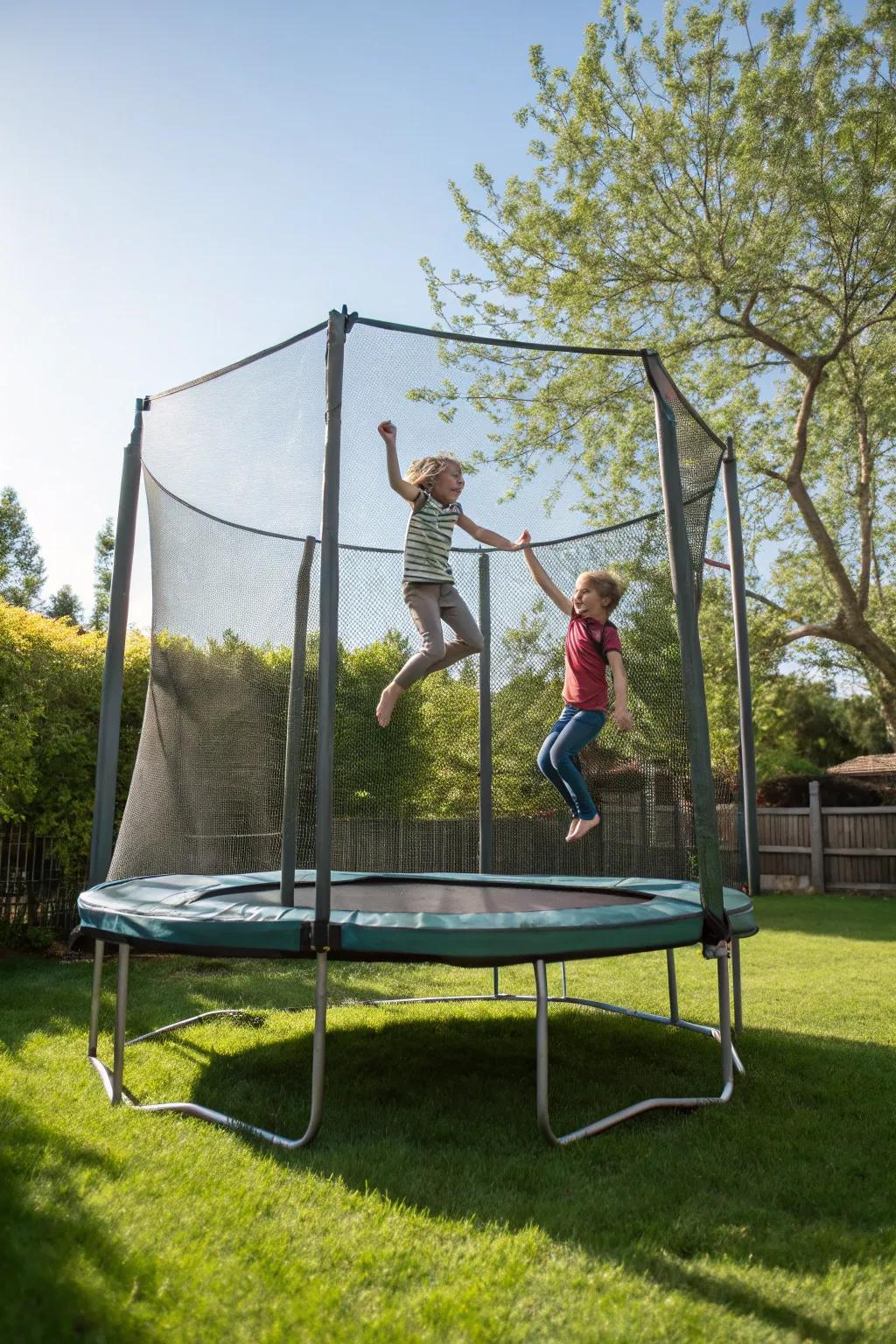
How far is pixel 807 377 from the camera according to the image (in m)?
8.79

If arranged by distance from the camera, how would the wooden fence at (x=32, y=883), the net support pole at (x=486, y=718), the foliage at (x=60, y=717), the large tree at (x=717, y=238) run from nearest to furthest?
the net support pole at (x=486, y=718) → the foliage at (x=60, y=717) → the wooden fence at (x=32, y=883) → the large tree at (x=717, y=238)

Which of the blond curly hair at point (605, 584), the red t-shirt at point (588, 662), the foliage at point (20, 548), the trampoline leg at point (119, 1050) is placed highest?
the foliage at point (20, 548)

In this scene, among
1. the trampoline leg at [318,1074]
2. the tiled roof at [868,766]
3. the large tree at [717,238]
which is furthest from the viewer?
the tiled roof at [868,766]

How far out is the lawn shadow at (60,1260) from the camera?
116cm

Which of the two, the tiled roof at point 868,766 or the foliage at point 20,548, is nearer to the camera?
Result: the tiled roof at point 868,766

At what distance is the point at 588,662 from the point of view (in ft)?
10.8

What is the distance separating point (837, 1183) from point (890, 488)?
32.0 feet

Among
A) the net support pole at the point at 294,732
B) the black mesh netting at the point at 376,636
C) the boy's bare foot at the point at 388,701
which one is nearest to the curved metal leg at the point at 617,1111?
the net support pole at the point at 294,732

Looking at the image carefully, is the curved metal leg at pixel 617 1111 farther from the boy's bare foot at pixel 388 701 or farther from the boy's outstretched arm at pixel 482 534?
the boy's outstretched arm at pixel 482 534

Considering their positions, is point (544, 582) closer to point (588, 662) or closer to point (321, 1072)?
point (588, 662)

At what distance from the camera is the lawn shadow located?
3.81 feet

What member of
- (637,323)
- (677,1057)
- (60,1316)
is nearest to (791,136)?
(637,323)

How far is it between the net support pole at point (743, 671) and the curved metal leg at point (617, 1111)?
83 cm

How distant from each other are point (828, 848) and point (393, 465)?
311 inches
